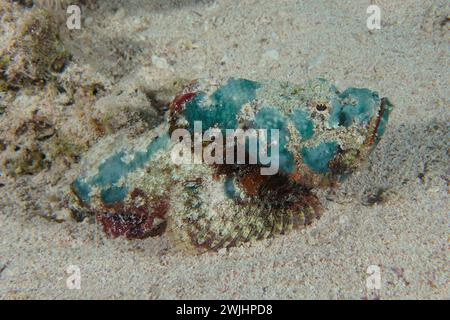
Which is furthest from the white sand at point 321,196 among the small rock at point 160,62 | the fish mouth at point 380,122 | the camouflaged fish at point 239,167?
the fish mouth at point 380,122

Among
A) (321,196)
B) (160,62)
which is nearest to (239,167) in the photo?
(321,196)

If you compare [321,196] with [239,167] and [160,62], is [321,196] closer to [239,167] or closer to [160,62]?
[239,167]

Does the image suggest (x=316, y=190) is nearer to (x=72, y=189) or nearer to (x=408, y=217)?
(x=408, y=217)

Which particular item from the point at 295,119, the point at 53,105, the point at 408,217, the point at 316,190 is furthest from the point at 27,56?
the point at 408,217

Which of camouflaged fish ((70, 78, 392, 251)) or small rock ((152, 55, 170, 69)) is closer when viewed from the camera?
camouflaged fish ((70, 78, 392, 251))

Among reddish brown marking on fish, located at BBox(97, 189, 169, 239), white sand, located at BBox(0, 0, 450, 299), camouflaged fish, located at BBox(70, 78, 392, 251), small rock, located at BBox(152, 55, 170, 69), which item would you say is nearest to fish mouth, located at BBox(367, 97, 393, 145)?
camouflaged fish, located at BBox(70, 78, 392, 251)

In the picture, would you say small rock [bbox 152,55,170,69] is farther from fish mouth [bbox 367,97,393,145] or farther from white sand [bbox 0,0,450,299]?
fish mouth [bbox 367,97,393,145]

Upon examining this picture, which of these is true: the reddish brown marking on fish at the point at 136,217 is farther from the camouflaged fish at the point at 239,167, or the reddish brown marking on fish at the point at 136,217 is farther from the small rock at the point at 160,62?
the small rock at the point at 160,62
